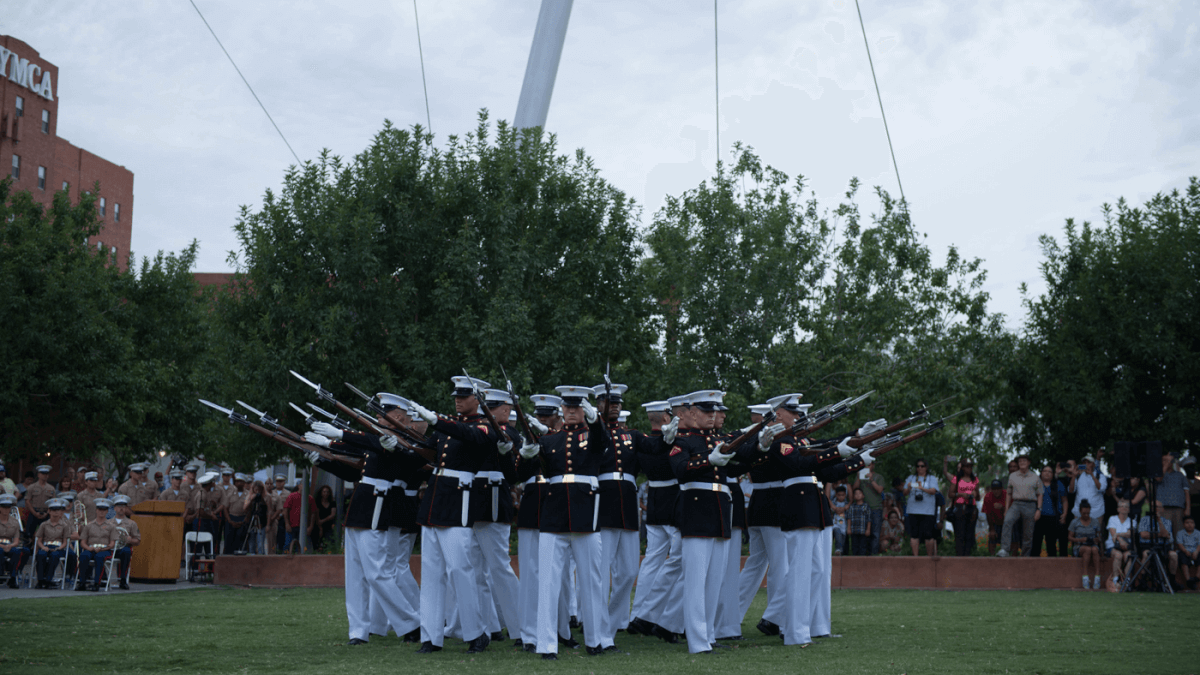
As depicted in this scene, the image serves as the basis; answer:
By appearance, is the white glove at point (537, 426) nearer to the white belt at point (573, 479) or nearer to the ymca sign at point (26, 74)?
the white belt at point (573, 479)

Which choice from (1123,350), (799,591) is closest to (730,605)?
(799,591)

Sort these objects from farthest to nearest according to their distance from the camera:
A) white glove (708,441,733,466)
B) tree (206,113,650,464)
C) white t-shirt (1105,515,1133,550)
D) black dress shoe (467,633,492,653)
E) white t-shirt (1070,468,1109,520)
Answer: tree (206,113,650,464)
white t-shirt (1070,468,1109,520)
white t-shirt (1105,515,1133,550)
black dress shoe (467,633,492,653)
white glove (708,441,733,466)

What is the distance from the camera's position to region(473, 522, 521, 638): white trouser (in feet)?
31.0

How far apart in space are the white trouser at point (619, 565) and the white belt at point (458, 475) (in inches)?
50.3

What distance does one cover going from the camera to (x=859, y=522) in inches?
720

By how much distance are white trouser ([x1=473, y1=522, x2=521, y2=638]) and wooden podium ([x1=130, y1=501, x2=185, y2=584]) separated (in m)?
9.93

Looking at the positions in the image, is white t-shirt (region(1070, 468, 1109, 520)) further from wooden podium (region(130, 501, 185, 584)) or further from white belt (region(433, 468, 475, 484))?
wooden podium (region(130, 501, 185, 584))

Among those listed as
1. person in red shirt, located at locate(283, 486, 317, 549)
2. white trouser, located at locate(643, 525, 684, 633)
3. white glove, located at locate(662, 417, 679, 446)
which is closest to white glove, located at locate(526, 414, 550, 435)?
white glove, located at locate(662, 417, 679, 446)

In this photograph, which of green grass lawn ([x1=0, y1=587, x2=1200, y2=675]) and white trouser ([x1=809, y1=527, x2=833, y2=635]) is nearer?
green grass lawn ([x1=0, y1=587, x2=1200, y2=675])

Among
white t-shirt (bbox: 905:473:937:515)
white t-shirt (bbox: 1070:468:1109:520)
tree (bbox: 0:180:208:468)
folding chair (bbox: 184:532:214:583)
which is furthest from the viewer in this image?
tree (bbox: 0:180:208:468)

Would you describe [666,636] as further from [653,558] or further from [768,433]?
[768,433]

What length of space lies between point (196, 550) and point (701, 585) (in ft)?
45.5

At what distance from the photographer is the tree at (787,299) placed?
2506cm

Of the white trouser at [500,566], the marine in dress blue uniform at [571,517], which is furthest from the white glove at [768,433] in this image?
the white trouser at [500,566]
